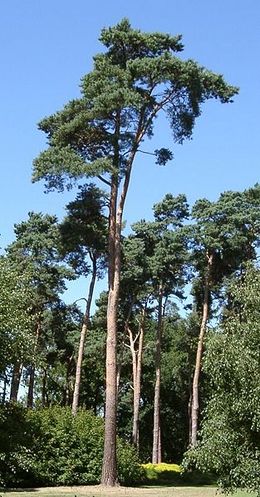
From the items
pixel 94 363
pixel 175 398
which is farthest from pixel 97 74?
pixel 175 398

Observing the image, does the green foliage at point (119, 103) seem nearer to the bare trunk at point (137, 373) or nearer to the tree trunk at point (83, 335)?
the tree trunk at point (83, 335)

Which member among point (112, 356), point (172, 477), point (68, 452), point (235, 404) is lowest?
point (172, 477)

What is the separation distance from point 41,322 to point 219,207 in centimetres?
1282

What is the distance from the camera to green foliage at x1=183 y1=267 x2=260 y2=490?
10750 millimetres

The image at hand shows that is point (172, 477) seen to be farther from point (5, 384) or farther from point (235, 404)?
point (235, 404)

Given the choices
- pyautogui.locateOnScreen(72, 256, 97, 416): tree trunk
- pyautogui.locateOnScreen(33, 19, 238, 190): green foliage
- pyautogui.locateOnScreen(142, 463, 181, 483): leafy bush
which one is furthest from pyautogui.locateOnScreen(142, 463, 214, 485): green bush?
pyautogui.locateOnScreen(33, 19, 238, 190): green foliage

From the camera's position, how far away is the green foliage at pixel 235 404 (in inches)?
423

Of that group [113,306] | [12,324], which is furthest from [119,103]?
[12,324]

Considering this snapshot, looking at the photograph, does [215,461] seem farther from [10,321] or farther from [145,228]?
[145,228]

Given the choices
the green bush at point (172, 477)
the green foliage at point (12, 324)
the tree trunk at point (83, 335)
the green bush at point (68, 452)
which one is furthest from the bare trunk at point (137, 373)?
the green foliage at point (12, 324)

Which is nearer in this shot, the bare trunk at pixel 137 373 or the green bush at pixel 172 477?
the green bush at pixel 172 477

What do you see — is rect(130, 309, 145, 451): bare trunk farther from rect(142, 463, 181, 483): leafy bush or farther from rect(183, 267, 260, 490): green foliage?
rect(183, 267, 260, 490): green foliage

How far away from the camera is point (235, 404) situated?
430 inches

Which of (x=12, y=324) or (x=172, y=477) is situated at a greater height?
(x=12, y=324)
